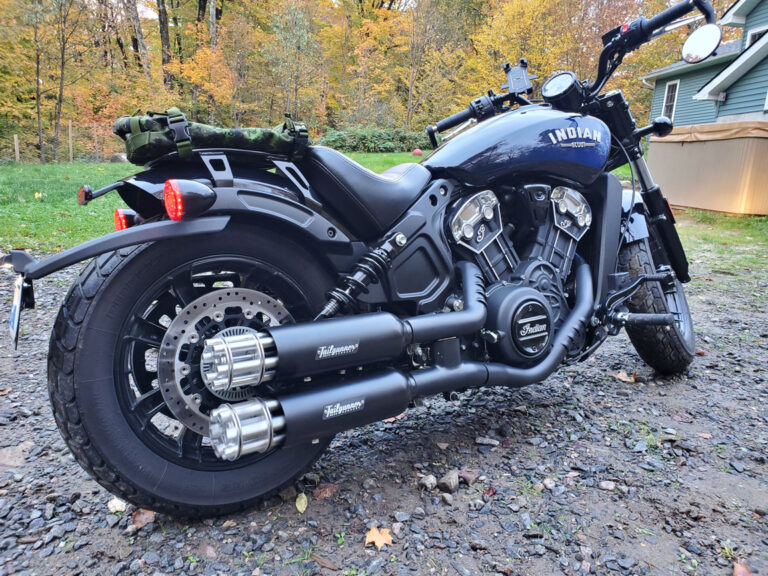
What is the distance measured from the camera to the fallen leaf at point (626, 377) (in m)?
3.35

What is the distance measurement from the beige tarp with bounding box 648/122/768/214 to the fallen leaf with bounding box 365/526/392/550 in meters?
13.2

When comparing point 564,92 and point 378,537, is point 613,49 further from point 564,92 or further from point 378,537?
point 378,537

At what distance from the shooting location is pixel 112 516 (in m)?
1.94

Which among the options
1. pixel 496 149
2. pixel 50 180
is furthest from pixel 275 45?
pixel 496 149

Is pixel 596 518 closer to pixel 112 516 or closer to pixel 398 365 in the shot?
pixel 398 365

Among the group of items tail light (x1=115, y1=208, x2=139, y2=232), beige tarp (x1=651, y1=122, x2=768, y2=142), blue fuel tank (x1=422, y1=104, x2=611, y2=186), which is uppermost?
beige tarp (x1=651, y1=122, x2=768, y2=142)

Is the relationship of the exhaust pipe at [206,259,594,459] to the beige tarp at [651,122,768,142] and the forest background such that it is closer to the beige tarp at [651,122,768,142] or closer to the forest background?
the beige tarp at [651,122,768,142]

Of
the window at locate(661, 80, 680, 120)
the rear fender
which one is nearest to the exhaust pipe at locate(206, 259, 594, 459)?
the rear fender

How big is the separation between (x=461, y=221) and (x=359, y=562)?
1.47 meters

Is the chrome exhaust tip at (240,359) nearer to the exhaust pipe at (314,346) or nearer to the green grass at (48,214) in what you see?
the exhaust pipe at (314,346)

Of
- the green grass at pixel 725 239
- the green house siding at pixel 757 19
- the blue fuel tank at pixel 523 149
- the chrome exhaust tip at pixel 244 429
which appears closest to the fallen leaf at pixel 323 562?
the chrome exhaust tip at pixel 244 429

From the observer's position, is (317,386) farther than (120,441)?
Yes

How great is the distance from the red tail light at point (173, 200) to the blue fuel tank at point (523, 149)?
1.22 meters

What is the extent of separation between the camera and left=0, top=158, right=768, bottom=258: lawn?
6.41 m
